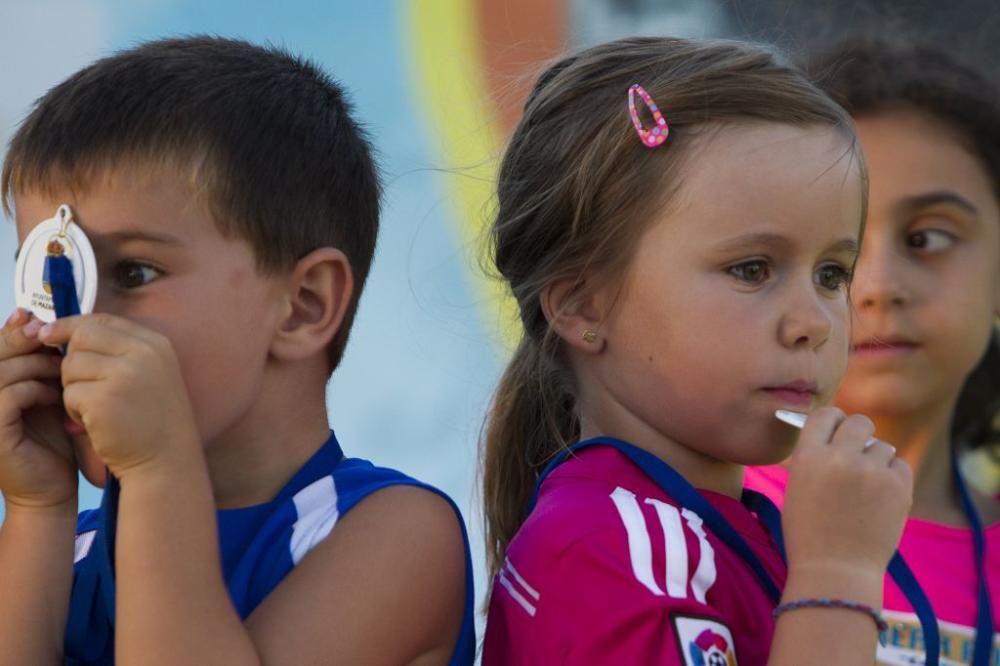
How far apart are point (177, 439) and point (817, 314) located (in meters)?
0.72

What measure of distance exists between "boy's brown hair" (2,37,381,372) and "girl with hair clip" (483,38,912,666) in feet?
0.86

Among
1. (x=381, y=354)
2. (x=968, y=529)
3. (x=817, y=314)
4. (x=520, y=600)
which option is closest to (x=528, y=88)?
(x=817, y=314)

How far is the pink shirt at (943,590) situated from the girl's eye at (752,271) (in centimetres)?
73

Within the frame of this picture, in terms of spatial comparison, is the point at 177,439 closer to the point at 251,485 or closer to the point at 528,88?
the point at 251,485

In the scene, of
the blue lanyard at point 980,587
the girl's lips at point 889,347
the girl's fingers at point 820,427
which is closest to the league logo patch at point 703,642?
the girl's fingers at point 820,427

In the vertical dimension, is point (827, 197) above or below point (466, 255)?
above

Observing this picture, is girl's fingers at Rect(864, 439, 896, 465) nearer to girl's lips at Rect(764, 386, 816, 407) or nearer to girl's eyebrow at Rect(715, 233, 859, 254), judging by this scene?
girl's lips at Rect(764, 386, 816, 407)

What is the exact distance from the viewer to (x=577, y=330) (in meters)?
1.87

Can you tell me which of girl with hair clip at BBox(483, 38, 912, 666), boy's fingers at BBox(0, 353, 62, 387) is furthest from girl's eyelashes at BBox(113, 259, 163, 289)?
girl with hair clip at BBox(483, 38, 912, 666)

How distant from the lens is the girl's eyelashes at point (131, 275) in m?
1.62

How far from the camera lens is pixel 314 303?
1782 millimetres

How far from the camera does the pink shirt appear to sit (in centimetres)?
221

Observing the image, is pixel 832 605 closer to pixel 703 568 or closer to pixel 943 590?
pixel 703 568

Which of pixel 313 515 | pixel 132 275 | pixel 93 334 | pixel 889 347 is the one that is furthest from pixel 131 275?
pixel 889 347
